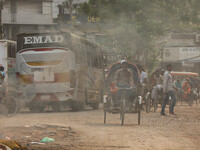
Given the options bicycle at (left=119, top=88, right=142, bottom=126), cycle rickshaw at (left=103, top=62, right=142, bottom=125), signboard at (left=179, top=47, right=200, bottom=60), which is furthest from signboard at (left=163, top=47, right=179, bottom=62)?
bicycle at (left=119, top=88, right=142, bottom=126)

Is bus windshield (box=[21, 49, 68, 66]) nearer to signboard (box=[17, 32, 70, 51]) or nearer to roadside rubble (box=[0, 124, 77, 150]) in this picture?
signboard (box=[17, 32, 70, 51])

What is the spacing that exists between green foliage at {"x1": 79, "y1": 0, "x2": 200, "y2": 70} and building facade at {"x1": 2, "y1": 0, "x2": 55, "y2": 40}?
8.13 meters

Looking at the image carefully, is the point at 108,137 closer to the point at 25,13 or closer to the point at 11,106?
the point at 11,106

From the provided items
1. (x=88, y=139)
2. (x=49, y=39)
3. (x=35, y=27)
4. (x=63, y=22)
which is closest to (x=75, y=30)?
(x=63, y=22)

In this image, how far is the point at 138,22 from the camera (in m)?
31.6

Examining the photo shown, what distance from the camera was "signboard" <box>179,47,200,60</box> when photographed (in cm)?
5012

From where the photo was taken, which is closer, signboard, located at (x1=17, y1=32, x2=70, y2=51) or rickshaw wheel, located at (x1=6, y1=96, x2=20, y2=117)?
rickshaw wheel, located at (x1=6, y1=96, x2=20, y2=117)

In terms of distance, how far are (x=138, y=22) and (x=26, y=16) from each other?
13.6 m

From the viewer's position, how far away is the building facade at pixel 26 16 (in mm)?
41188

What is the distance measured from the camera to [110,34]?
3431 cm

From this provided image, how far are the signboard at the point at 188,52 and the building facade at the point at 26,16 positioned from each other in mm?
14470

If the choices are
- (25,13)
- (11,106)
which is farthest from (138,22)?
(11,106)

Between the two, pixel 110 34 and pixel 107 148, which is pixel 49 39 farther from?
pixel 110 34

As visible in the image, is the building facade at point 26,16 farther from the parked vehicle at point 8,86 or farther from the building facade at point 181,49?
the parked vehicle at point 8,86
